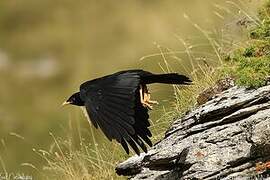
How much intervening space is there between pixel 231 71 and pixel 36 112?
19915mm

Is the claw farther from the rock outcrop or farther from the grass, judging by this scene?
the grass

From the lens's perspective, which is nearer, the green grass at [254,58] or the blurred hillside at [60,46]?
the green grass at [254,58]

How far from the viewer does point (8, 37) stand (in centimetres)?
3391

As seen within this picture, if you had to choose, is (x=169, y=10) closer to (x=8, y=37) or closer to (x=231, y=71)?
(x=8, y=37)

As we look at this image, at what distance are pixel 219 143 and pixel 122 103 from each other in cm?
78

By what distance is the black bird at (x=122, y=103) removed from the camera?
592 cm

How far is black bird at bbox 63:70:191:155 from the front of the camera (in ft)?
19.4

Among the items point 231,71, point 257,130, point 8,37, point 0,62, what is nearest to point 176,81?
point 231,71

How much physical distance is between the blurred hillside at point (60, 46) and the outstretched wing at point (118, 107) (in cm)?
1484

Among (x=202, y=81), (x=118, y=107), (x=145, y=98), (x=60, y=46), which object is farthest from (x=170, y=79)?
(x=60, y=46)

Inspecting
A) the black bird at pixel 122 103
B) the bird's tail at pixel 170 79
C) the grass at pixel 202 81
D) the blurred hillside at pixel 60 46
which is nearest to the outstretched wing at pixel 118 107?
the black bird at pixel 122 103

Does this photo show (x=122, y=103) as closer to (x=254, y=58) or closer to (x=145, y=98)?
(x=145, y=98)

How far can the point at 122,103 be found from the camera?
617 centimetres

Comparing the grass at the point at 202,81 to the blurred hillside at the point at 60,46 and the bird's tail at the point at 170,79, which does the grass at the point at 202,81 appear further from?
the blurred hillside at the point at 60,46
